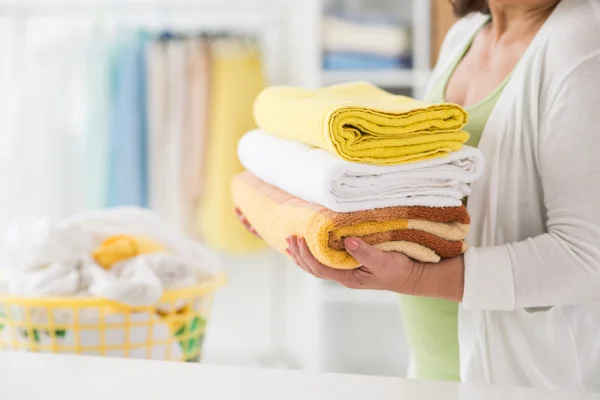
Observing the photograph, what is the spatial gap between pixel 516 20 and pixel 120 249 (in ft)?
2.20

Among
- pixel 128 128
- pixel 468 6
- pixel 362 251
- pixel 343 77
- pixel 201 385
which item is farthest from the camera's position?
pixel 128 128

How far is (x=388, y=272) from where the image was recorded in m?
0.81

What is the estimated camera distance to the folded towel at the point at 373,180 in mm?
776

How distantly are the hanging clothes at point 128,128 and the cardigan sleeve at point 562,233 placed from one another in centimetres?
184

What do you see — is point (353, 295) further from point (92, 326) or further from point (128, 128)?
point (92, 326)

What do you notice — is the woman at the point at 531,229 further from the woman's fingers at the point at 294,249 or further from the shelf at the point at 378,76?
the shelf at the point at 378,76

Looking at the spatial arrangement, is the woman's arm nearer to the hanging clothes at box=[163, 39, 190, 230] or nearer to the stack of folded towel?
the stack of folded towel

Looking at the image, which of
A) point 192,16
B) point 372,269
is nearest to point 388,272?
point 372,269

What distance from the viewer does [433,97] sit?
111 centimetres

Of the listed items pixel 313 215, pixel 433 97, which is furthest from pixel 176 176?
pixel 313 215

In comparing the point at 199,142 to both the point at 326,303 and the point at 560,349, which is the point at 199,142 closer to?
the point at 326,303

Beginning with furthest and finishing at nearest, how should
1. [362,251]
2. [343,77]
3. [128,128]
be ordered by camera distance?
[128,128], [343,77], [362,251]

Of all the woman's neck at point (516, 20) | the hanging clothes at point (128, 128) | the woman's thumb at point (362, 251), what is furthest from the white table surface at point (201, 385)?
the hanging clothes at point (128, 128)

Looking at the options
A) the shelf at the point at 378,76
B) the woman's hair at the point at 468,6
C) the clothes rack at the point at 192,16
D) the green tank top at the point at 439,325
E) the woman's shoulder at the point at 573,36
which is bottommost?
the green tank top at the point at 439,325
